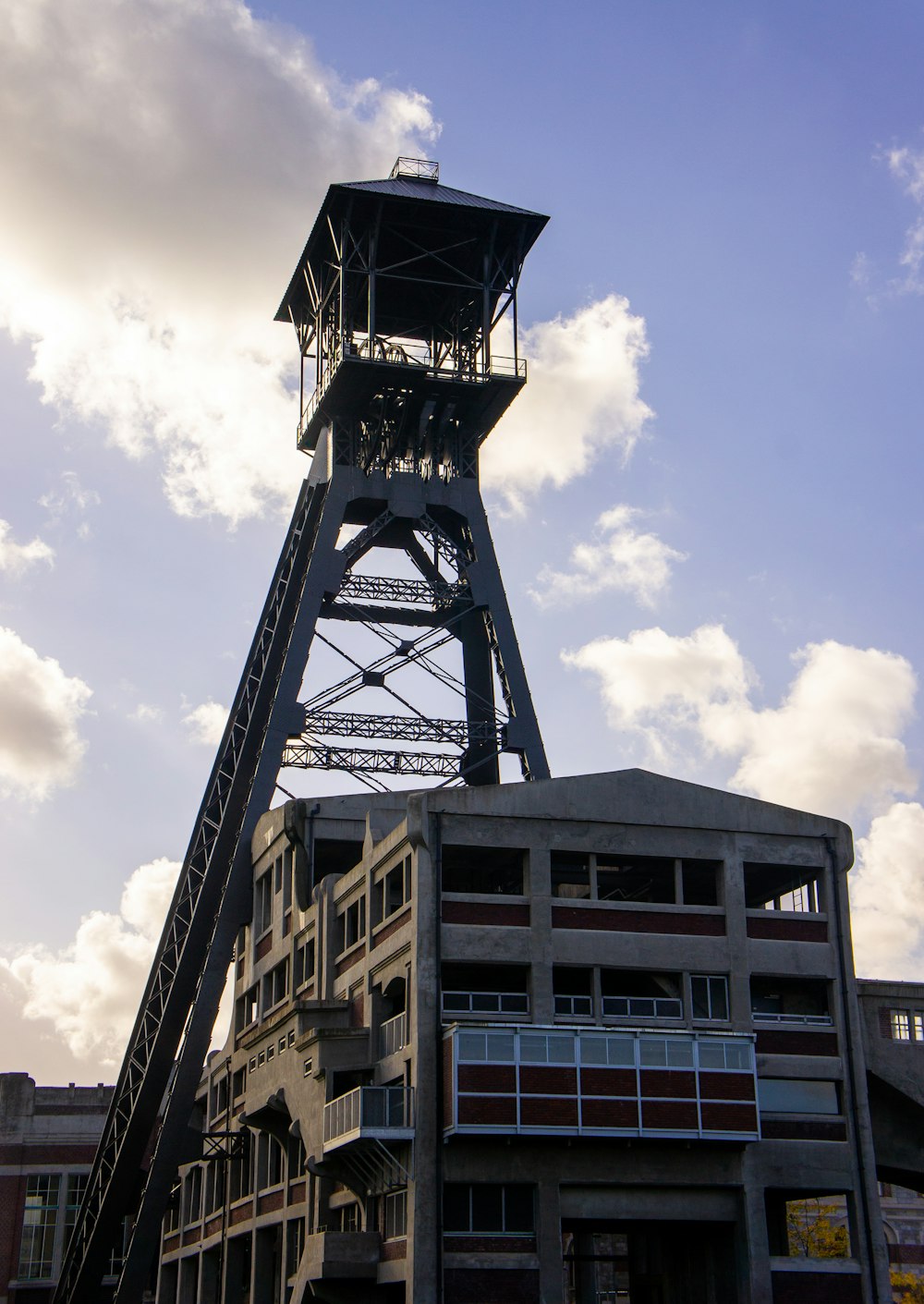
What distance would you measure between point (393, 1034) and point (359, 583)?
60.4ft

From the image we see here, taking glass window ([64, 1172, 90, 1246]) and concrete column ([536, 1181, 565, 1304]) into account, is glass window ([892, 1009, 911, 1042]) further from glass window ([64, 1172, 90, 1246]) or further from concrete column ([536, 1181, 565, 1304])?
glass window ([64, 1172, 90, 1246])

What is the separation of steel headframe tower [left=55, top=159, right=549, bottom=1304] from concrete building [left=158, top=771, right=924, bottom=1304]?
6400mm

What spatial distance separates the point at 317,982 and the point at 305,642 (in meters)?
11.7

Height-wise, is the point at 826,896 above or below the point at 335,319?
below

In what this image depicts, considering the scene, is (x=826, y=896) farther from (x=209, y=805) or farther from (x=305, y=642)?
(x=209, y=805)

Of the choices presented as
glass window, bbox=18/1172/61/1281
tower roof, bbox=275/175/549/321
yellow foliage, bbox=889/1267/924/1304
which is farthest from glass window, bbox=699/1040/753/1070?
yellow foliage, bbox=889/1267/924/1304

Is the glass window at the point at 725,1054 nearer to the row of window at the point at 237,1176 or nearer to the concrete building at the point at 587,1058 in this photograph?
the concrete building at the point at 587,1058

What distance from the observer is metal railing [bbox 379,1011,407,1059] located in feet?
138

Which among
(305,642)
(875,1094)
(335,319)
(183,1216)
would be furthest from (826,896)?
(183,1216)

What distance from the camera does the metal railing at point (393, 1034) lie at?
4200 cm

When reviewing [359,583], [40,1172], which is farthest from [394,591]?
[40,1172]

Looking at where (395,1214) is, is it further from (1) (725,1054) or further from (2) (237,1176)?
(2) (237,1176)

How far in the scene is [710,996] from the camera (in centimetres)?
4306

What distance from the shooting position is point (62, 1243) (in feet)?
226
